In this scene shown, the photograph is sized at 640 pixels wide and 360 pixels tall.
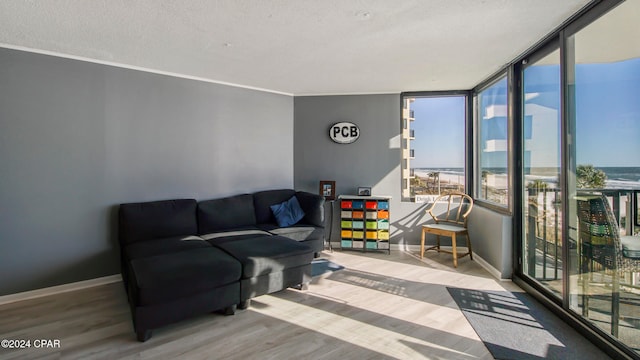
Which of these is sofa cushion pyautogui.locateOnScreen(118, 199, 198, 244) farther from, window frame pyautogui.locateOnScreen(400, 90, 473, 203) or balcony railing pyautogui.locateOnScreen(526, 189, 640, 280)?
balcony railing pyautogui.locateOnScreen(526, 189, 640, 280)

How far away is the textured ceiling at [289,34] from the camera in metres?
2.27

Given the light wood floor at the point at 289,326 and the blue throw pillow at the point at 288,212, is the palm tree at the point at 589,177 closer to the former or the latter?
the light wood floor at the point at 289,326

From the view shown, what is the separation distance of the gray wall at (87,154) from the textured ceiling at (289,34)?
29 centimetres

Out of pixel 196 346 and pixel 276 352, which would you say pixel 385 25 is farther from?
pixel 196 346

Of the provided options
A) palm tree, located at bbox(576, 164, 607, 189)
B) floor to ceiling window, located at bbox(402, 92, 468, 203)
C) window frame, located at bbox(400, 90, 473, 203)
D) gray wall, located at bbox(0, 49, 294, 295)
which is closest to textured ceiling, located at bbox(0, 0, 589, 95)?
gray wall, located at bbox(0, 49, 294, 295)

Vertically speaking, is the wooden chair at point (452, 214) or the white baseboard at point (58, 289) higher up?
the wooden chair at point (452, 214)

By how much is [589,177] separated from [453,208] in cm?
234

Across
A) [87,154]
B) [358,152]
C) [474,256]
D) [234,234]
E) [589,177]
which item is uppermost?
[358,152]

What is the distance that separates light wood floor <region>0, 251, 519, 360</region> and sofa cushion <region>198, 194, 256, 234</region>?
113cm

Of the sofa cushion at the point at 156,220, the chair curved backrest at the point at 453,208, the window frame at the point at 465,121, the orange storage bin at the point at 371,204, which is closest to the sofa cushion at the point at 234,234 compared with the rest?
the sofa cushion at the point at 156,220

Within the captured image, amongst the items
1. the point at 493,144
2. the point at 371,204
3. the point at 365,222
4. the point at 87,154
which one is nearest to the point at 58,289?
the point at 87,154

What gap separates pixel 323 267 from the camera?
3.89m

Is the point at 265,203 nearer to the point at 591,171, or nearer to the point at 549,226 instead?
the point at 549,226

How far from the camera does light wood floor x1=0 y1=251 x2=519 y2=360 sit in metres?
2.15
